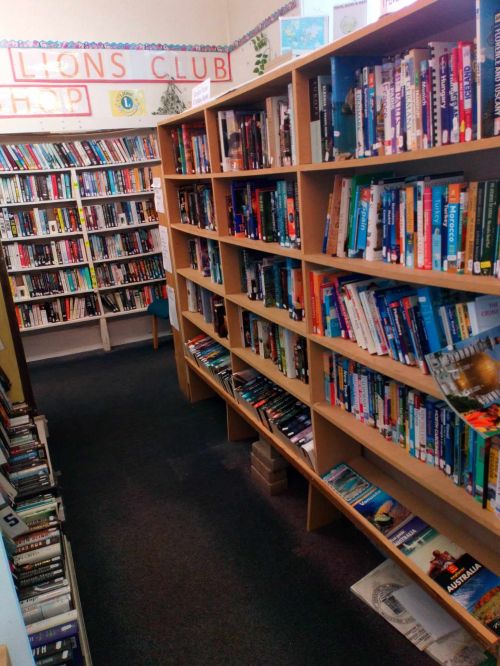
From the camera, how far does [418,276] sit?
4.28ft

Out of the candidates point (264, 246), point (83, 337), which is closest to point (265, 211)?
point (264, 246)

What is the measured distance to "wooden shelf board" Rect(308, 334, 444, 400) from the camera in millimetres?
1369

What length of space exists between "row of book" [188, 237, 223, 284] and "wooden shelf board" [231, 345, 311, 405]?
0.44 metres

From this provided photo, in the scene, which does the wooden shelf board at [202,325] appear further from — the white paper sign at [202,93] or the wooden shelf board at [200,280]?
the white paper sign at [202,93]

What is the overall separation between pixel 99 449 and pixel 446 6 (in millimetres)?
2796

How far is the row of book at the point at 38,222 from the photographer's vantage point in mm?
4453

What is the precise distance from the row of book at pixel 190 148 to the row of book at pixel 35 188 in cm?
185

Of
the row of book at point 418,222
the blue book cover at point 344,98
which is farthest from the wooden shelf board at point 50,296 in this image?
the blue book cover at point 344,98

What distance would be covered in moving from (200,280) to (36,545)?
1.74m

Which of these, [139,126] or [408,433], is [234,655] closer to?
[408,433]

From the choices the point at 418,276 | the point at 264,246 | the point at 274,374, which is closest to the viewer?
the point at 418,276

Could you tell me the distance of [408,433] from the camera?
161cm

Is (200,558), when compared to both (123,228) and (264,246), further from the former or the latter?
(123,228)

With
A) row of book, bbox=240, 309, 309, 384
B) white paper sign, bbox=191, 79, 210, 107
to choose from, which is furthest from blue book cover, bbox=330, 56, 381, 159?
white paper sign, bbox=191, 79, 210, 107
